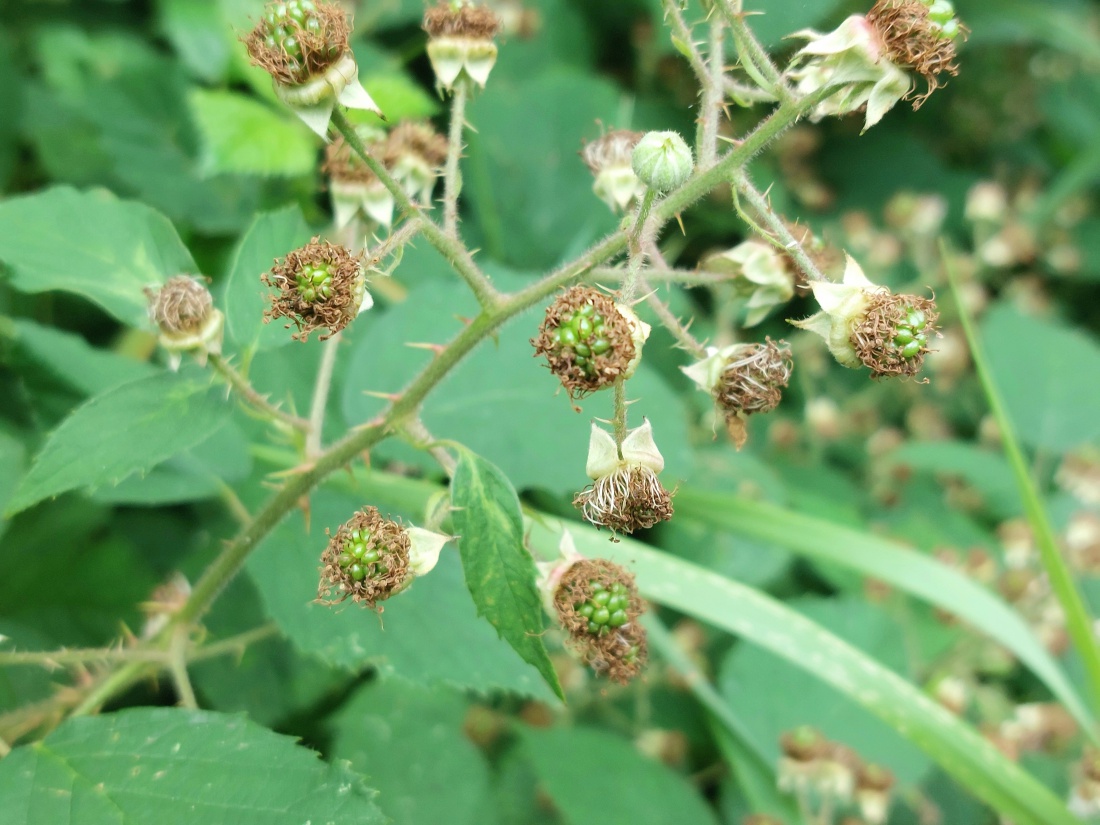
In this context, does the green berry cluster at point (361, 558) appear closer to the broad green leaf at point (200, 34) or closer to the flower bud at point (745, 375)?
the flower bud at point (745, 375)

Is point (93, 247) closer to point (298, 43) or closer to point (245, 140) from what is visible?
point (298, 43)

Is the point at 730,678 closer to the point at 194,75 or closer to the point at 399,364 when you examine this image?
the point at 399,364

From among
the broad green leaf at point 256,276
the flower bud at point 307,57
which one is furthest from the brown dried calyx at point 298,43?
the broad green leaf at point 256,276

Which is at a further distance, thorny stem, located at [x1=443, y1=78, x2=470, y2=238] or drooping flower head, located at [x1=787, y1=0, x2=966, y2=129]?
thorny stem, located at [x1=443, y1=78, x2=470, y2=238]

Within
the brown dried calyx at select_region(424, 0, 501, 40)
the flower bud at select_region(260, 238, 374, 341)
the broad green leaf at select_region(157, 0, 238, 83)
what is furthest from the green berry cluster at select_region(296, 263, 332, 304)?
the broad green leaf at select_region(157, 0, 238, 83)

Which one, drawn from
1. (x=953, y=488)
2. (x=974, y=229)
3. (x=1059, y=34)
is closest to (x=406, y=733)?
(x=953, y=488)

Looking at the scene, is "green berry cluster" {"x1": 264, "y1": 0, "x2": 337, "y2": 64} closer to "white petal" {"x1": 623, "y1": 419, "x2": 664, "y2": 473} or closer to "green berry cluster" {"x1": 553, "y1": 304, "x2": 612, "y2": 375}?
"green berry cluster" {"x1": 553, "y1": 304, "x2": 612, "y2": 375}
